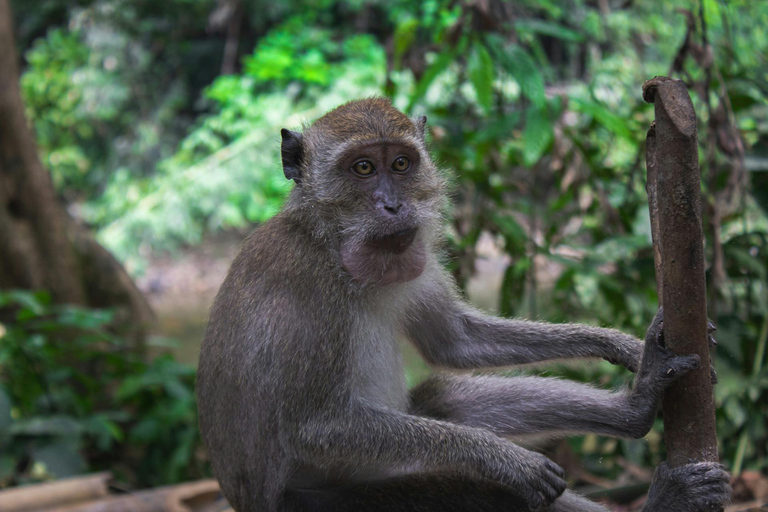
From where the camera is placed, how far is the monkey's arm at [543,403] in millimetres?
3039

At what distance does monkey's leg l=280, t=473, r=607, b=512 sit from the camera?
3117 mm

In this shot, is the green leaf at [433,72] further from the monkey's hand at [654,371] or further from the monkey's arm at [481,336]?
the monkey's hand at [654,371]

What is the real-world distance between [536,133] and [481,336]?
167cm

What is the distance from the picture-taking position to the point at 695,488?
2865 millimetres

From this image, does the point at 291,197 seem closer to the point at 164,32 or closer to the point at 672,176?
the point at 672,176

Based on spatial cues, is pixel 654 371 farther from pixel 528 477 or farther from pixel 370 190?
pixel 370 190

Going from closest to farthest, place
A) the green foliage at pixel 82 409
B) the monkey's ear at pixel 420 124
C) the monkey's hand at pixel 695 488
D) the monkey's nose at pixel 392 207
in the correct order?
the monkey's hand at pixel 695 488, the monkey's nose at pixel 392 207, the monkey's ear at pixel 420 124, the green foliage at pixel 82 409

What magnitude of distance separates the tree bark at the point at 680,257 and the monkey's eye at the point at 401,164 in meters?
1.14

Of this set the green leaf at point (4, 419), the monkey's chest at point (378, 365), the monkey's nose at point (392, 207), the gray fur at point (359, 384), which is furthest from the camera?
the green leaf at point (4, 419)

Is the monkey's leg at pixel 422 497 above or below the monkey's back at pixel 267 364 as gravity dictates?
below

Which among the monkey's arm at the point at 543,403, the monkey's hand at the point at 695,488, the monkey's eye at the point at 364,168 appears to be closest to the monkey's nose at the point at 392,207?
the monkey's eye at the point at 364,168

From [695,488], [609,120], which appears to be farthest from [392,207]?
[609,120]

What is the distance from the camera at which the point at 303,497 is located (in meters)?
3.26

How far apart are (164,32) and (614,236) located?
17.0 meters
